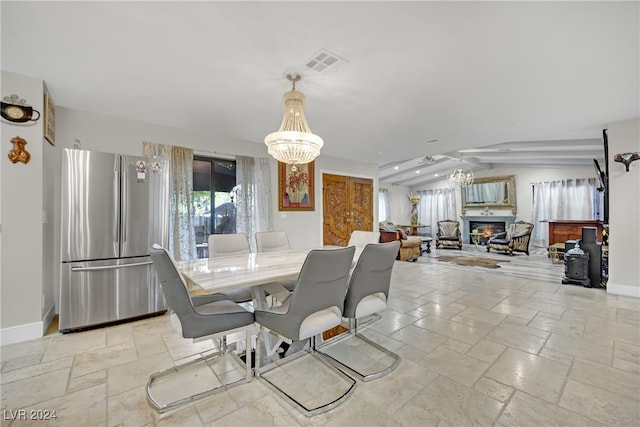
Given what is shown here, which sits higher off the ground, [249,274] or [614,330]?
[249,274]

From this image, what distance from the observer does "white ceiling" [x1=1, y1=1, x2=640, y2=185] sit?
1751mm

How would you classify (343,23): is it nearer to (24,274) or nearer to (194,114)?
(194,114)

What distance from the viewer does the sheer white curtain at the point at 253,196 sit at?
14.7 feet

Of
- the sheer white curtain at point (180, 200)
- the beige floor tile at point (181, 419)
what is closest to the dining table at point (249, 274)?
the beige floor tile at point (181, 419)

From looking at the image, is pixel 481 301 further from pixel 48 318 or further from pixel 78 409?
pixel 48 318

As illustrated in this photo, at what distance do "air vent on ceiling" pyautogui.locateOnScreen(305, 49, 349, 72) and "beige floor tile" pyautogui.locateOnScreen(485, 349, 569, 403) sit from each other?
8.80ft

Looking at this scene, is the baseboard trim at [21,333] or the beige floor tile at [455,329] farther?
the beige floor tile at [455,329]

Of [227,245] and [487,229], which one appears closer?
[227,245]

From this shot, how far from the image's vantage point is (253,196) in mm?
4605

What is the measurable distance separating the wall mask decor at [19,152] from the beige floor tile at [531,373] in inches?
171

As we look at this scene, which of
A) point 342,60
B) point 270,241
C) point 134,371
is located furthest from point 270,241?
point 342,60

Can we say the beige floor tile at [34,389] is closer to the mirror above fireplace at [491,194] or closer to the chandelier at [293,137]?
the chandelier at [293,137]

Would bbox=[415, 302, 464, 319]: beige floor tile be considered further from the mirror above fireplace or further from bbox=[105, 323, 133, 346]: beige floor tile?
the mirror above fireplace

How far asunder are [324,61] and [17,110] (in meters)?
2.85
